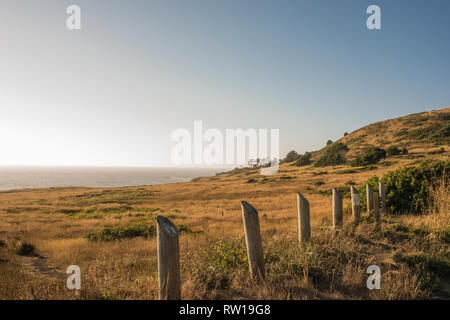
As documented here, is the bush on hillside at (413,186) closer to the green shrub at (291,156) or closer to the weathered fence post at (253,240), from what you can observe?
the weathered fence post at (253,240)

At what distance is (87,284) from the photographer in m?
4.02

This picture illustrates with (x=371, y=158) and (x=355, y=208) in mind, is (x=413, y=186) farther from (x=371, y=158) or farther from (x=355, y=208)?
(x=371, y=158)

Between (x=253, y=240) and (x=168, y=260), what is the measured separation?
139 cm

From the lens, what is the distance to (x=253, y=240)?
3.50 m

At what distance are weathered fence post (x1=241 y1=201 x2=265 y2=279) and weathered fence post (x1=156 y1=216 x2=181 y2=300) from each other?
3.94 ft

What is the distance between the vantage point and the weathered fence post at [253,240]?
3.45m

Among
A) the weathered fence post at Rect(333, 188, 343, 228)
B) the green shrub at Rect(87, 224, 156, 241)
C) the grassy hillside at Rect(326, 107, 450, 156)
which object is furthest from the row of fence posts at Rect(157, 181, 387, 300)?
the grassy hillside at Rect(326, 107, 450, 156)

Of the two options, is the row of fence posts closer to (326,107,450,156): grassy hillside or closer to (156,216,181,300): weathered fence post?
(156,216,181,300): weathered fence post

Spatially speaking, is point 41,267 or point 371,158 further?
point 371,158

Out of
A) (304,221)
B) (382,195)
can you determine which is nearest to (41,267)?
(304,221)

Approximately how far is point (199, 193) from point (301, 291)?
1334 inches

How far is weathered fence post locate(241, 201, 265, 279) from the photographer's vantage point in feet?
11.3
